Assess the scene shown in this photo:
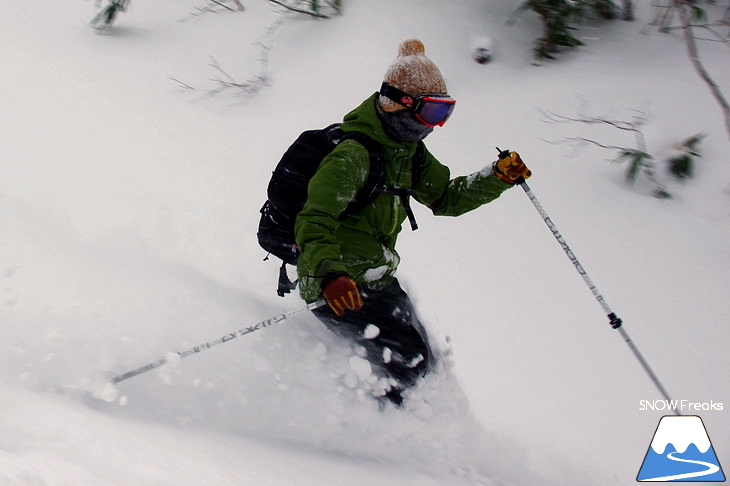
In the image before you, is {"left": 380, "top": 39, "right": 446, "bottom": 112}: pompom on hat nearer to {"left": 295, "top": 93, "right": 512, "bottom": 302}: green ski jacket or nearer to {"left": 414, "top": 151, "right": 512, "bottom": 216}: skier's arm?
{"left": 295, "top": 93, "right": 512, "bottom": 302}: green ski jacket

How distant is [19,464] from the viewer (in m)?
1.86

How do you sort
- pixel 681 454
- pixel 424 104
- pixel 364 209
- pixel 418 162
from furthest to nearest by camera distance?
pixel 681 454 < pixel 418 162 < pixel 364 209 < pixel 424 104

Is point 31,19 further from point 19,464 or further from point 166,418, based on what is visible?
point 19,464

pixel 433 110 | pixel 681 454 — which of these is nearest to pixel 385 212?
pixel 433 110

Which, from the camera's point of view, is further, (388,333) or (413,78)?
(388,333)

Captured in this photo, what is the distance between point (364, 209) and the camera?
264 centimetres

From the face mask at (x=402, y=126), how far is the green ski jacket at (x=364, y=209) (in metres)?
0.03

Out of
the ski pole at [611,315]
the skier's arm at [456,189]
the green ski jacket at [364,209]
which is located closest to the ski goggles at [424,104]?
the green ski jacket at [364,209]

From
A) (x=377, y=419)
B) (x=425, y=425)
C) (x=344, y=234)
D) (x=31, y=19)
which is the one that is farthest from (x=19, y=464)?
(x=31, y=19)

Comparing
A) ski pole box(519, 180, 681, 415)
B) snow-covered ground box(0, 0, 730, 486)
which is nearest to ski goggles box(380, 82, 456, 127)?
ski pole box(519, 180, 681, 415)

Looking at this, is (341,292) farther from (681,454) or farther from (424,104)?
(681,454)

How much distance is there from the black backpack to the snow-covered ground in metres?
0.90

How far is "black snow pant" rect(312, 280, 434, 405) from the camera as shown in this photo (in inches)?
115

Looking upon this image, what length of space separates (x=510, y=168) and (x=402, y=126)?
78cm
